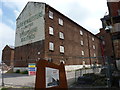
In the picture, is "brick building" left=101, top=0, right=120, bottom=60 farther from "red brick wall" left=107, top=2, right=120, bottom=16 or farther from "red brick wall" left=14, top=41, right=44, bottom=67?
"red brick wall" left=14, top=41, right=44, bottom=67

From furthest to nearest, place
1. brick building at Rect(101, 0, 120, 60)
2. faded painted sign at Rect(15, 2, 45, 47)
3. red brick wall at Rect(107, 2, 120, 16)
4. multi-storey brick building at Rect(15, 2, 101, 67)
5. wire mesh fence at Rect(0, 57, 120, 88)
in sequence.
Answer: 1. faded painted sign at Rect(15, 2, 45, 47)
2. multi-storey brick building at Rect(15, 2, 101, 67)
3. red brick wall at Rect(107, 2, 120, 16)
4. brick building at Rect(101, 0, 120, 60)
5. wire mesh fence at Rect(0, 57, 120, 88)

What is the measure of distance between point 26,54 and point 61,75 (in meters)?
17.8

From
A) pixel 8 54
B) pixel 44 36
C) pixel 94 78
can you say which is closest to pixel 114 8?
pixel 94 78

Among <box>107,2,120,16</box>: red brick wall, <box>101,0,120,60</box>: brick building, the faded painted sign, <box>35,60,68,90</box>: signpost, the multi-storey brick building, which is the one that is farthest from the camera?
the faded painted sign

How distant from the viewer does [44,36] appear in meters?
20.5

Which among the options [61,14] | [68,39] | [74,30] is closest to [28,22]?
[61,14]

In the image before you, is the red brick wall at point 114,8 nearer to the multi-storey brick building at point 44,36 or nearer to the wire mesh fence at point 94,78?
the wire mesh fence at point 94,78

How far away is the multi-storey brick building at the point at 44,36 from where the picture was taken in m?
21.0

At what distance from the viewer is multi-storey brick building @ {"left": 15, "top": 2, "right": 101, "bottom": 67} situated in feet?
68.8

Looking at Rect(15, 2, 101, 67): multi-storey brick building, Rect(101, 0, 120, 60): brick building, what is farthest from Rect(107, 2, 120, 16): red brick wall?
Rect(15, 2, 101, 67): multi-storey brick building

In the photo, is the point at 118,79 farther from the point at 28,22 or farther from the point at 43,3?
the point at 28,22

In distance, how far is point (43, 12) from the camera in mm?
21719

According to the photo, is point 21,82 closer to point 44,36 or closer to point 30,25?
point 44,36

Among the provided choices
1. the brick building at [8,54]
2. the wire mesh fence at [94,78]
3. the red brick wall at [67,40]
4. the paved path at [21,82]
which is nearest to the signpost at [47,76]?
the wire mesh fence at [94,78]
